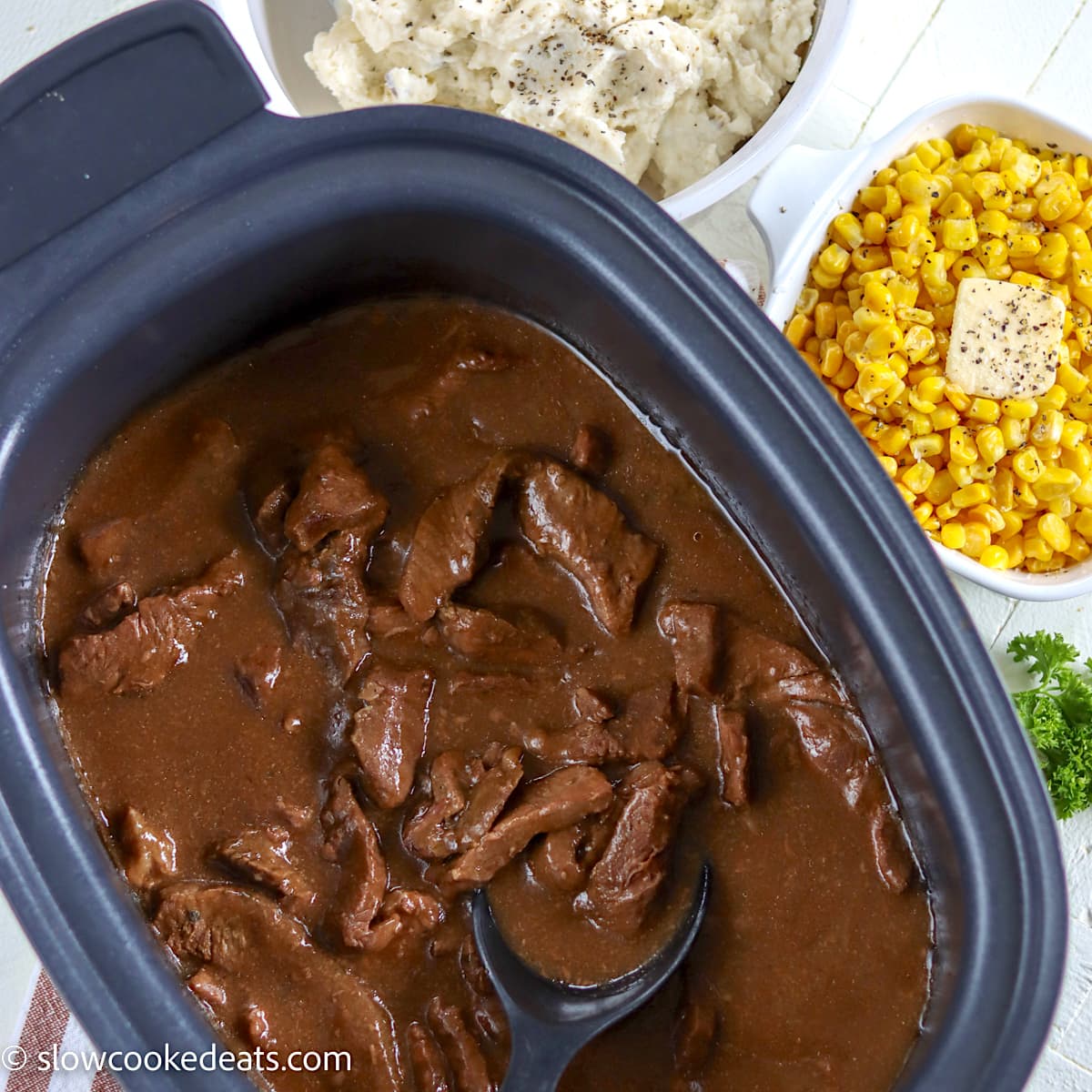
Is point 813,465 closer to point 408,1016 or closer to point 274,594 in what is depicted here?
point 274,594

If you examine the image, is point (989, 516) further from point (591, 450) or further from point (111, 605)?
point (111, 605)

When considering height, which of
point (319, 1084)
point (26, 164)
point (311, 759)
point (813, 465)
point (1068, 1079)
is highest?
point (26, 164)

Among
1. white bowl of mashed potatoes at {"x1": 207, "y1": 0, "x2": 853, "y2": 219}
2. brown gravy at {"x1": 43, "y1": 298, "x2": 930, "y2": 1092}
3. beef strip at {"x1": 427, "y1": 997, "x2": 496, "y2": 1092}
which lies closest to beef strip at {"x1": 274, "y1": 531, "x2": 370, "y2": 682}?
brown gravy at {"x1": 43, "y1": 298, "x2": 930, "y2": 1092}

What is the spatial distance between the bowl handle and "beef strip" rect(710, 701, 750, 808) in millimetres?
1075

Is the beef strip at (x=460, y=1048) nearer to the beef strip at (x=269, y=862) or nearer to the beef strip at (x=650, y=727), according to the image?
the beef strip at (x=269, y=862)

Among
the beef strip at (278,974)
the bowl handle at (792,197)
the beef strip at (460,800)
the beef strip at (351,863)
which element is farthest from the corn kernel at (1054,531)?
the beef strip at (278,974)

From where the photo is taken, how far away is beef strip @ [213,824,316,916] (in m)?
1.99

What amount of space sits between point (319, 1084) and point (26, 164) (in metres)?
1.56

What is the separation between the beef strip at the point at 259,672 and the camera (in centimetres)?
204

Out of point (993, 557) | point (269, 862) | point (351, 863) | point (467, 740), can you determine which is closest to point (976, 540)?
point (993, 557)

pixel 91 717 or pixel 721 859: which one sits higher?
pixel 91 717

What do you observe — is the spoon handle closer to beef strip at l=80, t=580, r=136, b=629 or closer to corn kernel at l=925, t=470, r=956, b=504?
beef strip at l=80, t=580, r=136, b=629

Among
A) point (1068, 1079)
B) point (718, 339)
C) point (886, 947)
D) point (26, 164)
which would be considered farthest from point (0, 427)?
point (1068, 1079)

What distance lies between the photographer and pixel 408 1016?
200 centimetres
